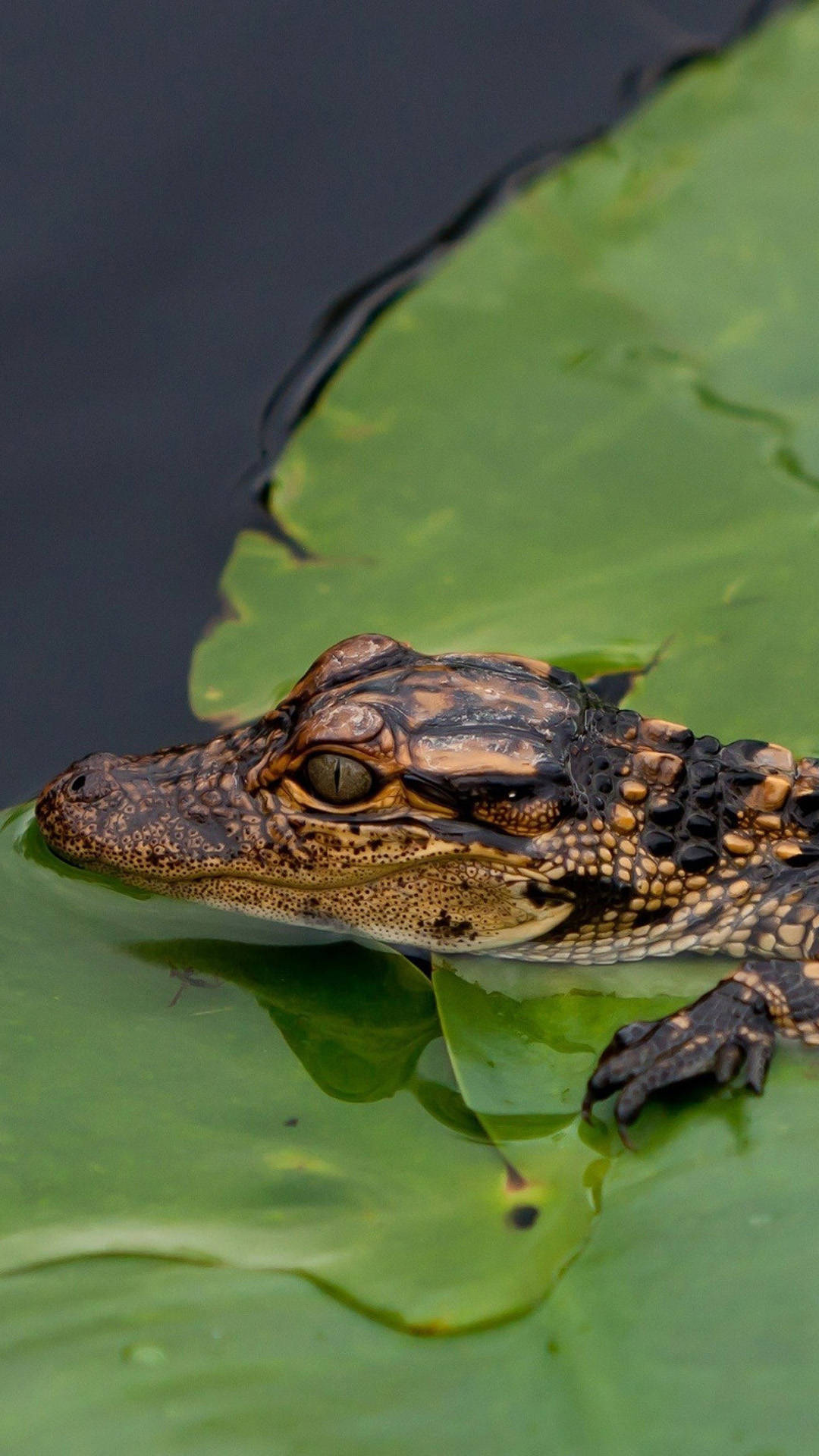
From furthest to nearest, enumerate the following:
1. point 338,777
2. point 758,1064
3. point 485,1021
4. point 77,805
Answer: point 77,805 → point 338,777 → point 485,1021 → point 758,1064

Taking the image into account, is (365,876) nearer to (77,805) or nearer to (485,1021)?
(485,1021)

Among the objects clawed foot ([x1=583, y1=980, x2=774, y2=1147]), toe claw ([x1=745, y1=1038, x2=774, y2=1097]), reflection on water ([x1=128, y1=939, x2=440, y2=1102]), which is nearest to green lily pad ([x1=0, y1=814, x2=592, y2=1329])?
reflection on water ([x1=128, y1=939, x2=440, y2=1102])

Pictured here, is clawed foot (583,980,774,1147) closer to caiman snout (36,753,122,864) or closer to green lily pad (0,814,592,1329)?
green lily pad (0,814,592,1329)

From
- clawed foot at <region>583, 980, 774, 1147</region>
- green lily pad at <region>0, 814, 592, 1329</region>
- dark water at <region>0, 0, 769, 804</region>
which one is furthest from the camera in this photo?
dark water at <region>0, 0, 769, 804</region>

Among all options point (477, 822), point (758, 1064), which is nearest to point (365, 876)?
point (477, 822)

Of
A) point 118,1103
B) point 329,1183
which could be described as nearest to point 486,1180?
point 329,1183
